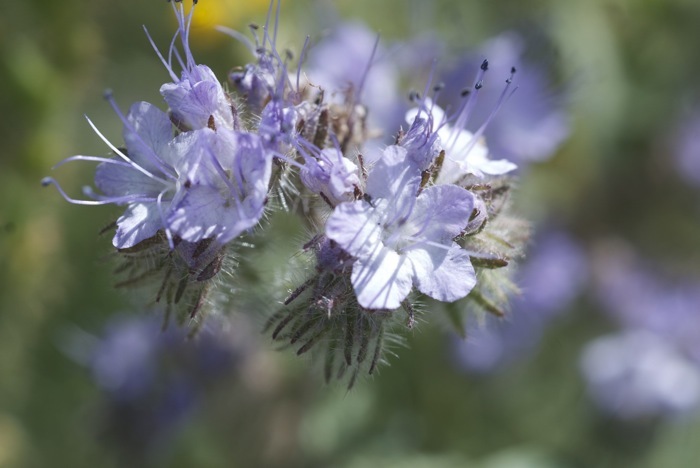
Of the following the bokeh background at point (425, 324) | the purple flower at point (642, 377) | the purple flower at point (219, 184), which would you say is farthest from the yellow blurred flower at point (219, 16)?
the purple flower at point (642, 377)

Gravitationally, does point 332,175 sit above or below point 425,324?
above

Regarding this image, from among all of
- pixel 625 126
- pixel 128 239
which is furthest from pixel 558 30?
pixel 128 239

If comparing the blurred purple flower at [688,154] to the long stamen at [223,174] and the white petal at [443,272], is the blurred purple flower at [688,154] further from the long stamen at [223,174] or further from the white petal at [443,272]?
the long stamen at [223,174]

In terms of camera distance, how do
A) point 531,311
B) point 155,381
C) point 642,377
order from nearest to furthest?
point 155,381
point 642,377
point 531,311

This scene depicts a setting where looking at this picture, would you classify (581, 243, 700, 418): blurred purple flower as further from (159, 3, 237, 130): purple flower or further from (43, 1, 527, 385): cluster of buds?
(159, 3, 237, 130): purple flower

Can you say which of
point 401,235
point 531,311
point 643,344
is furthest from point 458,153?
point 643,344

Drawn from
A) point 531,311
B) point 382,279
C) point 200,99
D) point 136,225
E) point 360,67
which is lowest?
point 531,311

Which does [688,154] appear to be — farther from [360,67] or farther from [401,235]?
[401,235]
